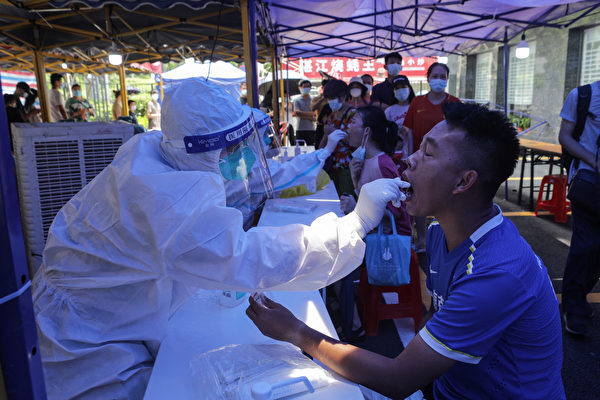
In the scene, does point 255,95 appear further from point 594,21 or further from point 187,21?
point 594,21

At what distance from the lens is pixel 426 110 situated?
14.7 feet

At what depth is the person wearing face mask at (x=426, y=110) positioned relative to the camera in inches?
175

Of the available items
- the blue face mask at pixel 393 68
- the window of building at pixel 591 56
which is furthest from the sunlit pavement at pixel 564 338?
the window of building at pixel 591 56

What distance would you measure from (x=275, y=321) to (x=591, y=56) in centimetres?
1216

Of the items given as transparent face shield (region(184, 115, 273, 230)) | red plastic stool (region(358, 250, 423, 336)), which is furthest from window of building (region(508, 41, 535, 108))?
transparent face shield (region(184, 115, 273, 230))

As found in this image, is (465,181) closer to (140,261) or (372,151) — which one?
(140,261)

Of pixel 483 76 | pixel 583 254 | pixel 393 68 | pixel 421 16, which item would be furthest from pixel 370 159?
pixel 483 76

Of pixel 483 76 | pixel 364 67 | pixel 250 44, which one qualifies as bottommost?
pixel 250 44

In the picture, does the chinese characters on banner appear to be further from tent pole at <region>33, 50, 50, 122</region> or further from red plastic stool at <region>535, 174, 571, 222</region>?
red plastic stool at <region>535, 174, 571, 222</region>

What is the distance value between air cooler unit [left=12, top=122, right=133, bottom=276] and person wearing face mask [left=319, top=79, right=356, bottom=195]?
2171 millimetres

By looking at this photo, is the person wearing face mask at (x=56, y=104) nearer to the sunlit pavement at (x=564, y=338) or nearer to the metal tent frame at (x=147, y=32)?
the metal tent frame at (x=147, y=32)

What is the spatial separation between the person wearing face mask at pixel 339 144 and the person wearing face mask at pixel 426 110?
27.5 inches

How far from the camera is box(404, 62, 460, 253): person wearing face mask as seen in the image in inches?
175

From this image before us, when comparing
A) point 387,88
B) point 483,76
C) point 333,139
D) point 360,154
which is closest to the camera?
point 360,154
